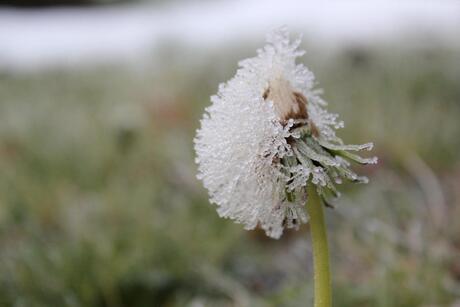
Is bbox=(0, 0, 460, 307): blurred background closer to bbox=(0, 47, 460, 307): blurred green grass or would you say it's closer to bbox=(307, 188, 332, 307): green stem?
bbox=(0, 47, 460, 307): blurred green grass

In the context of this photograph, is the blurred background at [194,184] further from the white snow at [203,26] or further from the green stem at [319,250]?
the green stem at [319,250]

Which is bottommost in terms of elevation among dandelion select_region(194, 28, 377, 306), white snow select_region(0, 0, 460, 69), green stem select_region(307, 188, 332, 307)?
green stem select_region(307, 188, 332, 307)

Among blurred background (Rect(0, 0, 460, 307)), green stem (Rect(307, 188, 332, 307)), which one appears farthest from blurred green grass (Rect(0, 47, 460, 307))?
green stem (Rect(307, 188, 332, 307))

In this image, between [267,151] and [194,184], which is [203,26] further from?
[267,151]

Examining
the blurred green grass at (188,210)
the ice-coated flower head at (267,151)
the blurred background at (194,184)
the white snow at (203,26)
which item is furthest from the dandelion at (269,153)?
the white snow at (203,26)

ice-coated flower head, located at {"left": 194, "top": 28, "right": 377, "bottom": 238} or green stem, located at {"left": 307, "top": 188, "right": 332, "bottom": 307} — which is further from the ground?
ice-coated flower head, located at {"left": 194, "top": 28, "right": 377, "bottom": 238}

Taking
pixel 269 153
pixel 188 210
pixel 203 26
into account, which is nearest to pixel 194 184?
pixel 188 210

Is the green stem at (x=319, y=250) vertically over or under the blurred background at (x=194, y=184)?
under

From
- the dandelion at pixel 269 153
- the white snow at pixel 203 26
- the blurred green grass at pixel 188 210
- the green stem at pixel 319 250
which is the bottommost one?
the green stem at pixel 319 250

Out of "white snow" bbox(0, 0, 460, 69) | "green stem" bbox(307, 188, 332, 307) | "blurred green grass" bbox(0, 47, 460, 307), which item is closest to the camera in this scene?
"green stem" bbox(307, 188, 332, 307)
